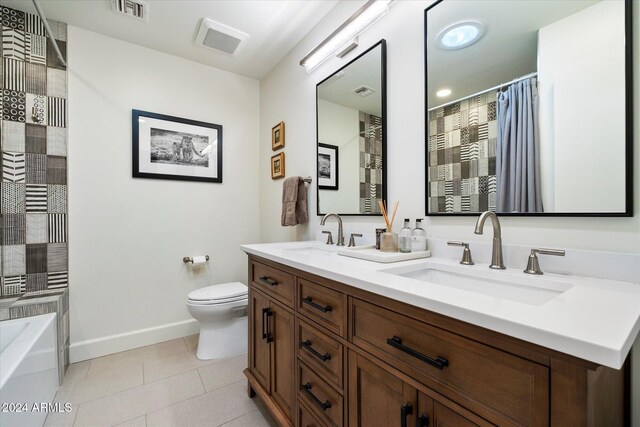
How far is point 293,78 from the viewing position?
233 cm

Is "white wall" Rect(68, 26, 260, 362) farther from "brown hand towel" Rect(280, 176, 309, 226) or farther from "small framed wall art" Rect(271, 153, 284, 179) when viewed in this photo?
"brown hand towel" Rect(280, 176, 309, 226)

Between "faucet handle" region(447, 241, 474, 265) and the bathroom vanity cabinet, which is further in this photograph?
"faucet handle" region(447, 241, 474, 265)

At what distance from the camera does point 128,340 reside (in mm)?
2217

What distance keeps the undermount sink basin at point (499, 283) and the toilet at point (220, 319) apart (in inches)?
57.5

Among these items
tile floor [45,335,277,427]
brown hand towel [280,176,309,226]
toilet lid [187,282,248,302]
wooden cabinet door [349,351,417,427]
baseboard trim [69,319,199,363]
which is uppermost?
brown hand towel [280,176,309,226]

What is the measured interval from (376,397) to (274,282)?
70 centimetres

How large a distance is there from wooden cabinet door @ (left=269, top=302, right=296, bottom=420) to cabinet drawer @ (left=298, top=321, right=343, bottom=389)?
90mm

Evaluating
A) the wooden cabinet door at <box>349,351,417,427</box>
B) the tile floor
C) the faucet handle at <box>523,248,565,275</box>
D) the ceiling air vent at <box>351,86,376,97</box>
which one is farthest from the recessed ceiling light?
the tile floor

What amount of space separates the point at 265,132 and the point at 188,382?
7.08 ft

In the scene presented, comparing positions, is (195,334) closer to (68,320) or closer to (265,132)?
(68,320)

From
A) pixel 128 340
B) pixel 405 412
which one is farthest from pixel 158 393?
pixel 405 412

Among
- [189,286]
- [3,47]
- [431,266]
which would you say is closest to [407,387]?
[431,266]

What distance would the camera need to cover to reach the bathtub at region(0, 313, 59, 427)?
931mm

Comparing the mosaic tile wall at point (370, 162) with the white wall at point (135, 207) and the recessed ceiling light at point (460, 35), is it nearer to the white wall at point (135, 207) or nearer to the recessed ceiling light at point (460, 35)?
the recessed ceiling light at point (460, 35)
